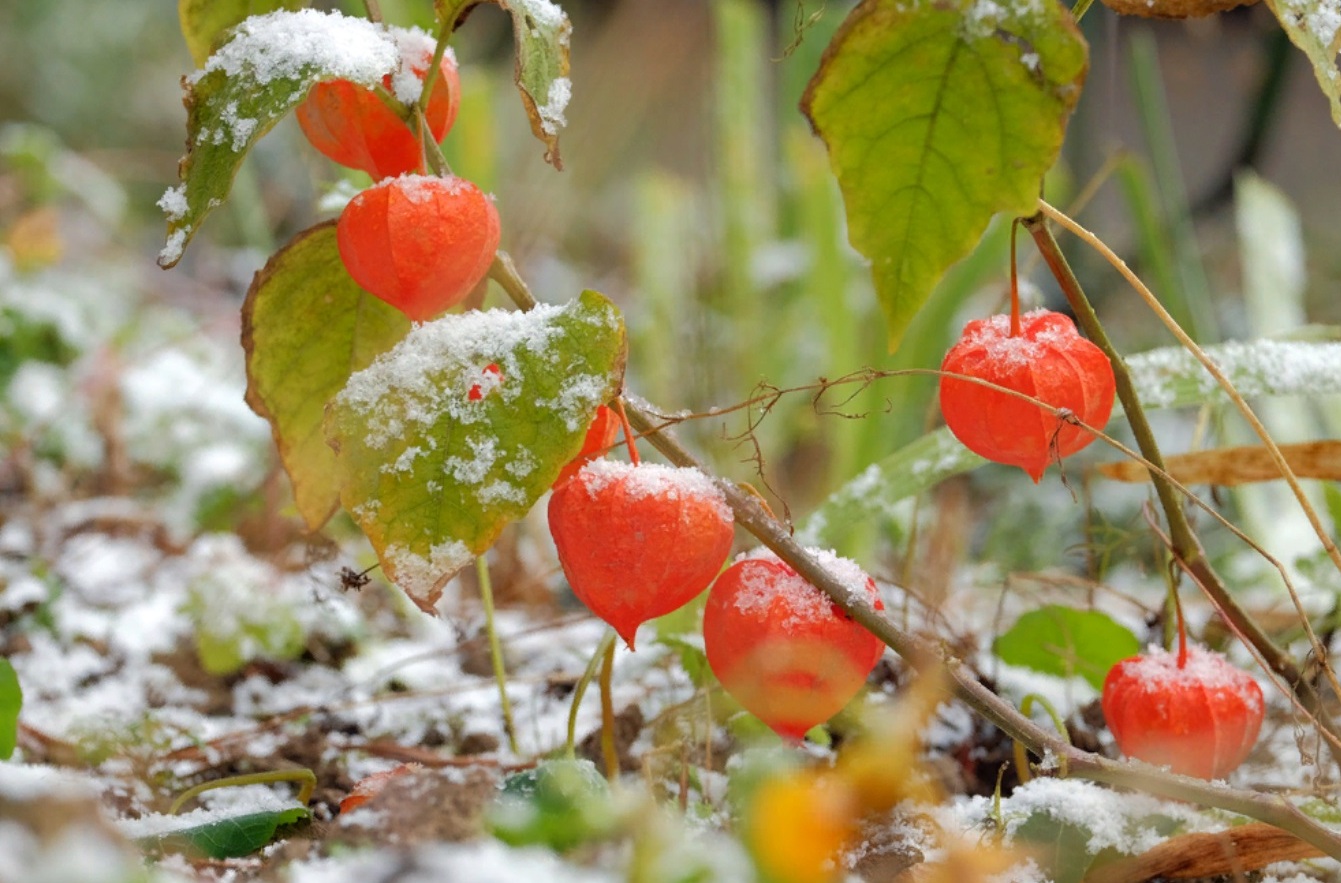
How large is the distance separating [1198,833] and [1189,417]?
1.74 metres

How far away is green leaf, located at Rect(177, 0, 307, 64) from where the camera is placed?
454 millimetres

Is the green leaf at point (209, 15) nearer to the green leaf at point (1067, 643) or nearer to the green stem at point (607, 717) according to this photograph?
the green stem at point (607, 717)

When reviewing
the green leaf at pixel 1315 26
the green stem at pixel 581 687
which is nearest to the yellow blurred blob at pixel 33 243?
the green stem at pixel 581 687

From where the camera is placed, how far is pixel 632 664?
0.69 meters

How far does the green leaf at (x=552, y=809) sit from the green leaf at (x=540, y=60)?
19 cm

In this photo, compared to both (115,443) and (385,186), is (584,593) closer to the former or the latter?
(385,186)

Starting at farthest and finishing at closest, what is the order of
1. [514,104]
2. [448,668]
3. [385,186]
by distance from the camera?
1. [514,104]
2. [448,668]
3. [385,186]

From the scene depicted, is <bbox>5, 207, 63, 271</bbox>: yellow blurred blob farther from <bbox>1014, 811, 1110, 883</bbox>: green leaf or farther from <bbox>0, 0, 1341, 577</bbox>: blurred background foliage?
<bbox>1014, 811, 1110, 883</bbox>: green leaf

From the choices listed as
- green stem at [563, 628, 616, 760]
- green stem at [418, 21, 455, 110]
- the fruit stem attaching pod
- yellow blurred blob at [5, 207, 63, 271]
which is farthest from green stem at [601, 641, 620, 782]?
yellow blurred blob at [5, 207, 63, 271]

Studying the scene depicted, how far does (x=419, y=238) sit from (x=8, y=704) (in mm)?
257

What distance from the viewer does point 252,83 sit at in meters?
0.35

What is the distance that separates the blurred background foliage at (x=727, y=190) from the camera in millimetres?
1264

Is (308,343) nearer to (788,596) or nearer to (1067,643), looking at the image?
(788,596)

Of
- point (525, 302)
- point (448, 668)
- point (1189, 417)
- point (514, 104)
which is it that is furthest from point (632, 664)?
point (514, 104)
